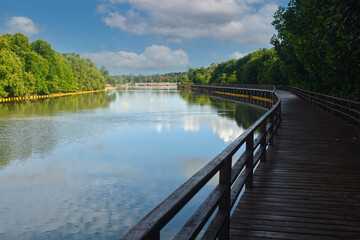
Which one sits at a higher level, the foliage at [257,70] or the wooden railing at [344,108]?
the foliage at [257,70]

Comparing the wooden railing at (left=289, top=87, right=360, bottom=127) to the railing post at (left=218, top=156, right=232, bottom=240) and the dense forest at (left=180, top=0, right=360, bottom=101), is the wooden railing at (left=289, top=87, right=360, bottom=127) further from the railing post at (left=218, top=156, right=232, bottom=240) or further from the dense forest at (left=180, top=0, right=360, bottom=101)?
the railing post at (left=218, top=156, right=232, bottom=240)

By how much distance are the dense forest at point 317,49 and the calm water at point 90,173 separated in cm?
645

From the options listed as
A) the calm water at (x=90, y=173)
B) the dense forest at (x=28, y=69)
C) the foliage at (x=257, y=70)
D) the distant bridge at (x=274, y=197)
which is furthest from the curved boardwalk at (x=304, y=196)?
the dense forest at (x=28, y=69)

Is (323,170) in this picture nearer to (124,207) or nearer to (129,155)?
(124,207)

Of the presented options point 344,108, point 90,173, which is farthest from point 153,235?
point 344,108

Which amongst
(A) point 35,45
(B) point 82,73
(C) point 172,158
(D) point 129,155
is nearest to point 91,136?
(D) point 129,155

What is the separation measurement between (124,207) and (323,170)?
20.9ft

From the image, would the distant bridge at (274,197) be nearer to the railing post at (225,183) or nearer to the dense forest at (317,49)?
the railing post at (225,183)

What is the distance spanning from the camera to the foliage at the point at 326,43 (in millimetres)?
6496

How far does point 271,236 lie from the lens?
3873mm

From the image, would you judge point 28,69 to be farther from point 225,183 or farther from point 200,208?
point 200,208

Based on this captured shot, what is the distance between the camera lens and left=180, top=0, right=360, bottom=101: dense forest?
669cm

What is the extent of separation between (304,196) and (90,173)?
437 inches

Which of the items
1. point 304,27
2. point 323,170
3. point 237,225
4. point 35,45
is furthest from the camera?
point 35,45
